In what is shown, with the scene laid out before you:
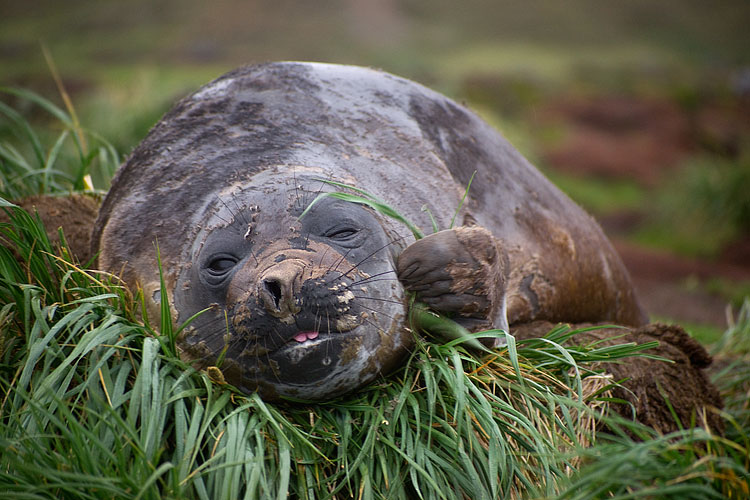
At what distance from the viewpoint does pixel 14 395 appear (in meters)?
2.22

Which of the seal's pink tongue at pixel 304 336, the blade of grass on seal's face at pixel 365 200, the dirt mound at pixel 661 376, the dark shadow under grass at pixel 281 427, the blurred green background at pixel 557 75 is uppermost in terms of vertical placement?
the blade of grass on seal's face at pixel 365 200

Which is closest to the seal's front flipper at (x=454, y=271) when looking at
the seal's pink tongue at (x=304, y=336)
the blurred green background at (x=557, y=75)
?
the seal's pink tongue at (x=304, y=336)

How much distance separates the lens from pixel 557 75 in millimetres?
32219

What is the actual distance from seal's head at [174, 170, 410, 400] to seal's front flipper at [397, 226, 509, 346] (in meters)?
0.09

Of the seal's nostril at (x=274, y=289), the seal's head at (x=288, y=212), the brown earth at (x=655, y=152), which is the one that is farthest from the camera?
the brown earth at (x=655, y=152)

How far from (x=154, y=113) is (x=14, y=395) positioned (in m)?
6.41

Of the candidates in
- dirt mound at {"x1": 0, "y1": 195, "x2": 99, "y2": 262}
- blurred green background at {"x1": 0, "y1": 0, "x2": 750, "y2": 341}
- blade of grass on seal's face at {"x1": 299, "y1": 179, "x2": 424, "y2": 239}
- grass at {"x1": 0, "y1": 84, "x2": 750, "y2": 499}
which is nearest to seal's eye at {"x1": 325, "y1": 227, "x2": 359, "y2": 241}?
blade of grass on seal's face at {"x1": 299, "y1": 179, "x2": 424, "y2": 239}

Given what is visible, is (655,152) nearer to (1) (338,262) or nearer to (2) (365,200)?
(2) (365,200)

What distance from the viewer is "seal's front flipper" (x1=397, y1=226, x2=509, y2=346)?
2.35 meters

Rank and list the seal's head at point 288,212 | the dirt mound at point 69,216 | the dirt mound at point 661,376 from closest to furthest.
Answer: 1. the seal's head at point 288,212
2. the dirt mound at point 661,376
3. the dirt mound at point 69,216

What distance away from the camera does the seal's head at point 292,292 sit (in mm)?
2119

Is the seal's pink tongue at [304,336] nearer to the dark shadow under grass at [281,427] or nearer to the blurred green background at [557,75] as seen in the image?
the dark shadow under grass at [281,427]

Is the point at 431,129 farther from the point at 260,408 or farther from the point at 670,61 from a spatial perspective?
the point at 670,61

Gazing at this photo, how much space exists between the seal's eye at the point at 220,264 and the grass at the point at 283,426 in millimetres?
259
